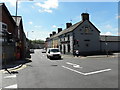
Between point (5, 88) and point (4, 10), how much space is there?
14097 mm

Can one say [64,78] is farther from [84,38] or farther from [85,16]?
[85,16]

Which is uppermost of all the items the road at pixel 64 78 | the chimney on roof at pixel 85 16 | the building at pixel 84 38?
the chimney on roof at pixel 85 16

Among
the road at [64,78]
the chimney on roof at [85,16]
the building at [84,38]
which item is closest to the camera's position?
the road at [64,78]

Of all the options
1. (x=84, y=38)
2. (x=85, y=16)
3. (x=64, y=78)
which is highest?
(x=85, y=16)

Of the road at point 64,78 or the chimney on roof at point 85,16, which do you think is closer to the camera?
the road at point 64,78

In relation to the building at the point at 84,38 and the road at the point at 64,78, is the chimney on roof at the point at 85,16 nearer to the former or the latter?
the building at the point at 84,38

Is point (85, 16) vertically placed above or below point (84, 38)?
above

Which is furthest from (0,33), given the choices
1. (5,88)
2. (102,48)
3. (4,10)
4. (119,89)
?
(102,48)

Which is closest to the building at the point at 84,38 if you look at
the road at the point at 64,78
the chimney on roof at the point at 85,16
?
the chimney on roof at the point at 85,16

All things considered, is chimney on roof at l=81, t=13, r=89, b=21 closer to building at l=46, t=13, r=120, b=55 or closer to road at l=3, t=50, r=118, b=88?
building at l=46, t=13, r=120, b=55

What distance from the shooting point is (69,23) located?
165 ft

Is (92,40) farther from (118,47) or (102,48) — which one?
(118,47)

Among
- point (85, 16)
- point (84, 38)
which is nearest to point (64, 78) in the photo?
point (84, 38)

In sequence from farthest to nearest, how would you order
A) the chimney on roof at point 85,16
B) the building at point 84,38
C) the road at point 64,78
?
the chimney on roof at point 85,16
the building at point 84,38
the road at point 64,78
